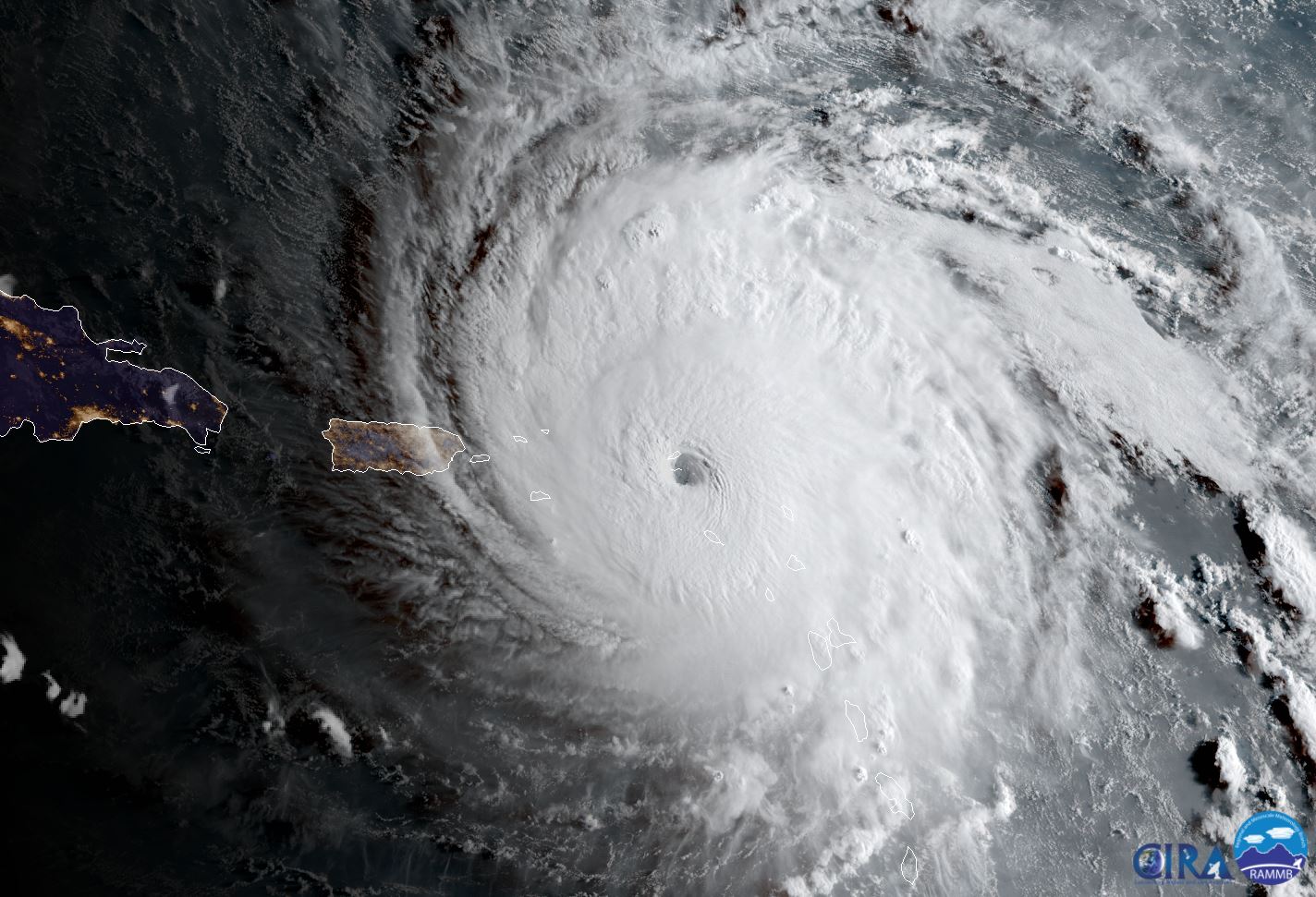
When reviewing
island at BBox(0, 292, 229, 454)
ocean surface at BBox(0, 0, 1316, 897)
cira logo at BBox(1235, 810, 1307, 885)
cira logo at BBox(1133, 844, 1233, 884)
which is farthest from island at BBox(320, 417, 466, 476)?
cira logo at BBox(1235, 810, 1307, 885)

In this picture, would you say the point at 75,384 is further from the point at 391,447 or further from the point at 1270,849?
the point at 1270,849

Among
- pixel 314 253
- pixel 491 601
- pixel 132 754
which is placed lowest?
pixel 132 754

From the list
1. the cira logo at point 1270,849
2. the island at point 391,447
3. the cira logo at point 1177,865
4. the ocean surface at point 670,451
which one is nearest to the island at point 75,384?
the ocean surface at point 670,451

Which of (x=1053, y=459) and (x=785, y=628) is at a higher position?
(x=1053, y=459)

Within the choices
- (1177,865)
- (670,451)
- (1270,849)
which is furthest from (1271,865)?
(670,451)

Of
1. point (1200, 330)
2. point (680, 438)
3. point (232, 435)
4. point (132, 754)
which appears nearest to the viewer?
point (132, 754)

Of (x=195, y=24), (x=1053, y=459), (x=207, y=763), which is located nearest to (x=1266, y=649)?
(x=1053, y=459)

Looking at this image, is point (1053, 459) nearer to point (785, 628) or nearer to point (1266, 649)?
point (1266, 649)
